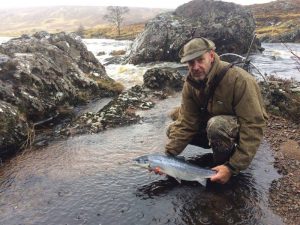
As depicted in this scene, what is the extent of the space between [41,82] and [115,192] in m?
8.00

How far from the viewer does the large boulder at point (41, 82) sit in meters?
11.8

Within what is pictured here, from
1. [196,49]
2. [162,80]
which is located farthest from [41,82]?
[196,49]

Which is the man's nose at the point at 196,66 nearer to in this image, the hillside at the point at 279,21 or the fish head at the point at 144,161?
the fish head at the point at 144,161

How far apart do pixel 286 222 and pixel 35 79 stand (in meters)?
10.7

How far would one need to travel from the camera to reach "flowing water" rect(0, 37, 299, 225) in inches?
264

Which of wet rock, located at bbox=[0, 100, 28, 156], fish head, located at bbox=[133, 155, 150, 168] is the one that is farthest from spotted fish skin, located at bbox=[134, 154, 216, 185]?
wet rock, located at bbox=[0, 100, 28, 156]

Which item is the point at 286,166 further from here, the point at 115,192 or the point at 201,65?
the point at 115,192

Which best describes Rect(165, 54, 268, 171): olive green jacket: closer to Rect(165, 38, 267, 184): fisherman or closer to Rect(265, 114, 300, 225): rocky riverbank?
Rect(165, 38, 267, 184): fisherman

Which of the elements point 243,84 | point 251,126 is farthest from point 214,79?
point 251,126

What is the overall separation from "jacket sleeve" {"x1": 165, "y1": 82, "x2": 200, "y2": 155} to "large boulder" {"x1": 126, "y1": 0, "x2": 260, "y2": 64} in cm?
2315

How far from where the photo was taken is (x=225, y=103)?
7047 mm

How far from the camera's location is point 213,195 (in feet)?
23.6

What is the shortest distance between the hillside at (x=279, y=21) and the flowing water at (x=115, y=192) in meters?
41.6

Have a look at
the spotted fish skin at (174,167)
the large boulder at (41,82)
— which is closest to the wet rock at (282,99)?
the spotted fish skin at (174,167)
